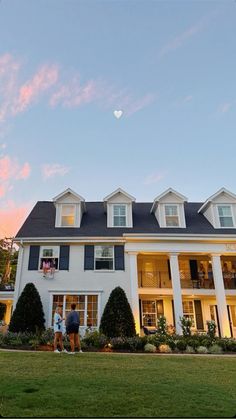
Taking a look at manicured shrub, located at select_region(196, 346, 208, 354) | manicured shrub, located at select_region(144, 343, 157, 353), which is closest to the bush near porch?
manicured shrub, located at select_region(196, 346, 208, 354)

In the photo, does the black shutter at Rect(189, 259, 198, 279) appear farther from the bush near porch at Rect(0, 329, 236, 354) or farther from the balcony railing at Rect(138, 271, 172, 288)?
the bush near porch at Rect(0, 329, 236, 354)

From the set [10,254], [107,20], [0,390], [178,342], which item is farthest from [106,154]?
[10,254]

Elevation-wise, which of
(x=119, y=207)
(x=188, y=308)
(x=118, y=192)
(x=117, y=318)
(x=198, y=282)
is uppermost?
(x=118, y=192)

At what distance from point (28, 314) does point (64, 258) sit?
3.61m

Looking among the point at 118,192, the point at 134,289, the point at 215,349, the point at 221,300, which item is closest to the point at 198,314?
the point at 221,300

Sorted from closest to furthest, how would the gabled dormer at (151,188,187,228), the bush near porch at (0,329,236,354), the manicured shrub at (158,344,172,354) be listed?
the manicured shrub at (158,344,172,354) → the bush near porch at (0,329,236,354) → the gabled dormer at (151,188,187,228)

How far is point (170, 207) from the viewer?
18.7 meters

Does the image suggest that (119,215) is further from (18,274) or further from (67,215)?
(18,274)

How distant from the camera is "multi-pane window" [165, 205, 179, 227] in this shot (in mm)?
18381

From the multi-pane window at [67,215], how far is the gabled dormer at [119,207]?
2.20 m

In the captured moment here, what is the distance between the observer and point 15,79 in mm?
12289

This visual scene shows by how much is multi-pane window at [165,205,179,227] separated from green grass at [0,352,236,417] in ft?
36.3

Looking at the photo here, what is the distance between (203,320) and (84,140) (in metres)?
12.7

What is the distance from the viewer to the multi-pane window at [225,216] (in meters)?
18.2
